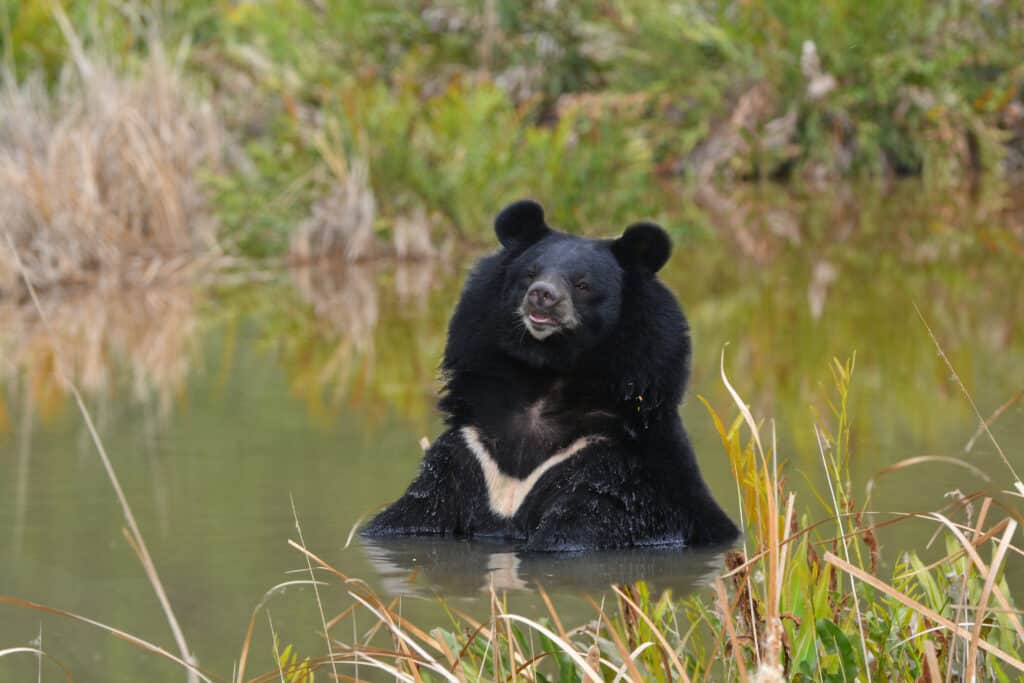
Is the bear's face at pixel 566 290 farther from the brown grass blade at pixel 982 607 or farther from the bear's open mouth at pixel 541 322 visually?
the brown grass blade at pixel 982 607

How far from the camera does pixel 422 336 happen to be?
9266mm

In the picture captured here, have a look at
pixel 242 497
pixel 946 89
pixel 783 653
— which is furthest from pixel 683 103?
pixel 783 653

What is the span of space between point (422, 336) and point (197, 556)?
453cm

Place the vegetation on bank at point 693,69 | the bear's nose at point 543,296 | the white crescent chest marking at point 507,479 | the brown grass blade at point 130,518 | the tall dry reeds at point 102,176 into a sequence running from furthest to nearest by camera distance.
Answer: the vegetation on bank at point 693,69 → the tall dry reeds at point 102,176 → the white crescent chest marking at point 507,479 → the bear's nose at point 543,296 → the brown grass blade at point 130,518

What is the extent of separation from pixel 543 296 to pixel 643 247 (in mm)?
392

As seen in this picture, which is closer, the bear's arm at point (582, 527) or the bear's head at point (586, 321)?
the bear's arm at point (582, 527)

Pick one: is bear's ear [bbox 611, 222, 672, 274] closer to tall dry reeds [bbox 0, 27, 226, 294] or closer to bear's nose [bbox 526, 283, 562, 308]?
bear's nose [bbox 526, 283, 562, 308]

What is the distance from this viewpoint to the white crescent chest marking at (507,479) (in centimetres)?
487

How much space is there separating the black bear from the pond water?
132mm

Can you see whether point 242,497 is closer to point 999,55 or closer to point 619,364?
point 619,364

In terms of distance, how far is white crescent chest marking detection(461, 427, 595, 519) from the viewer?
4871 millimetres

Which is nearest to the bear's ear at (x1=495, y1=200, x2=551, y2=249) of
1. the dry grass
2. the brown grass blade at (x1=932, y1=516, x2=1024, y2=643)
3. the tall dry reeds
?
the brown grass blade at (x1=932, y1=516, x2=1024, y2=643)

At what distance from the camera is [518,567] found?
4.58m

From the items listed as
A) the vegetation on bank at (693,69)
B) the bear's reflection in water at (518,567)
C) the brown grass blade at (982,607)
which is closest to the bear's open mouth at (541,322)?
the bear's reflection in water at (518,567)
